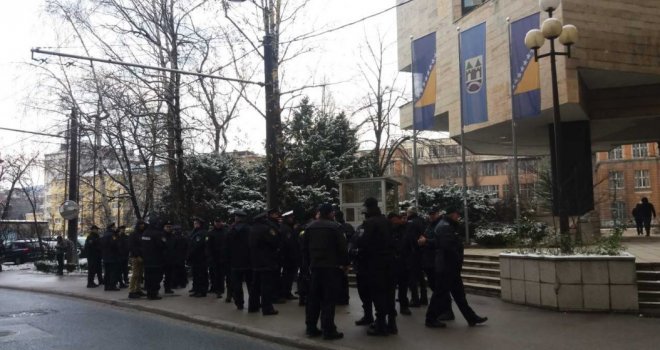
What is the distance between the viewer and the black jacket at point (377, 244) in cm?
807

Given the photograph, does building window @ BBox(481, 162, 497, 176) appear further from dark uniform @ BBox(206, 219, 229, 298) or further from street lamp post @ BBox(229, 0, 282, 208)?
dark uniform @ BBox(206, 219, 229, 298)

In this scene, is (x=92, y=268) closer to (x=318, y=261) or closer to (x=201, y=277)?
(x=201, y=277)

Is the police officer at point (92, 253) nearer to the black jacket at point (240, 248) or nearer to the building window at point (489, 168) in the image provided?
the black jacket at point (240, 248)

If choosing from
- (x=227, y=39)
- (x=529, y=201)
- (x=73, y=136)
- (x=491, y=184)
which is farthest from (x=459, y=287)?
(x=491, y=184)

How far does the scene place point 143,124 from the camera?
22.1 m

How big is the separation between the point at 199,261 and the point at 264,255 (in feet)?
13.0

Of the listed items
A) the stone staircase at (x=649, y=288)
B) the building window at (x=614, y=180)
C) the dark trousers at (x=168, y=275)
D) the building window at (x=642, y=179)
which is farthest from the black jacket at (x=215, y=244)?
the building window at (x=642, y=179)

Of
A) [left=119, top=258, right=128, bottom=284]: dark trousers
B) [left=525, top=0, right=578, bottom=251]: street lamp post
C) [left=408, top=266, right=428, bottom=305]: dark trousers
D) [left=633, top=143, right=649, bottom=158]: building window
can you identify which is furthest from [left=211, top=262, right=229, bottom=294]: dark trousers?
[left=633, top=143, right=649, bottom=158]: building window

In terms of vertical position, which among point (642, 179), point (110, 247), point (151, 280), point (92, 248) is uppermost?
point (642, 179)

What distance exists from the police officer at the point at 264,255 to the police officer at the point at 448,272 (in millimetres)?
3009

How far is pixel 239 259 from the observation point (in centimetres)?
1120

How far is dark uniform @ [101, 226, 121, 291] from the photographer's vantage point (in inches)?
606

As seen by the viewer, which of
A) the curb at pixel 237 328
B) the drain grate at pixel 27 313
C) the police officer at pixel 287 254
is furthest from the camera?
the drain grate at pixel 27 313

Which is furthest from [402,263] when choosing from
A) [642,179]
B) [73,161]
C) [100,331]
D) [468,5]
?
[642,179]
